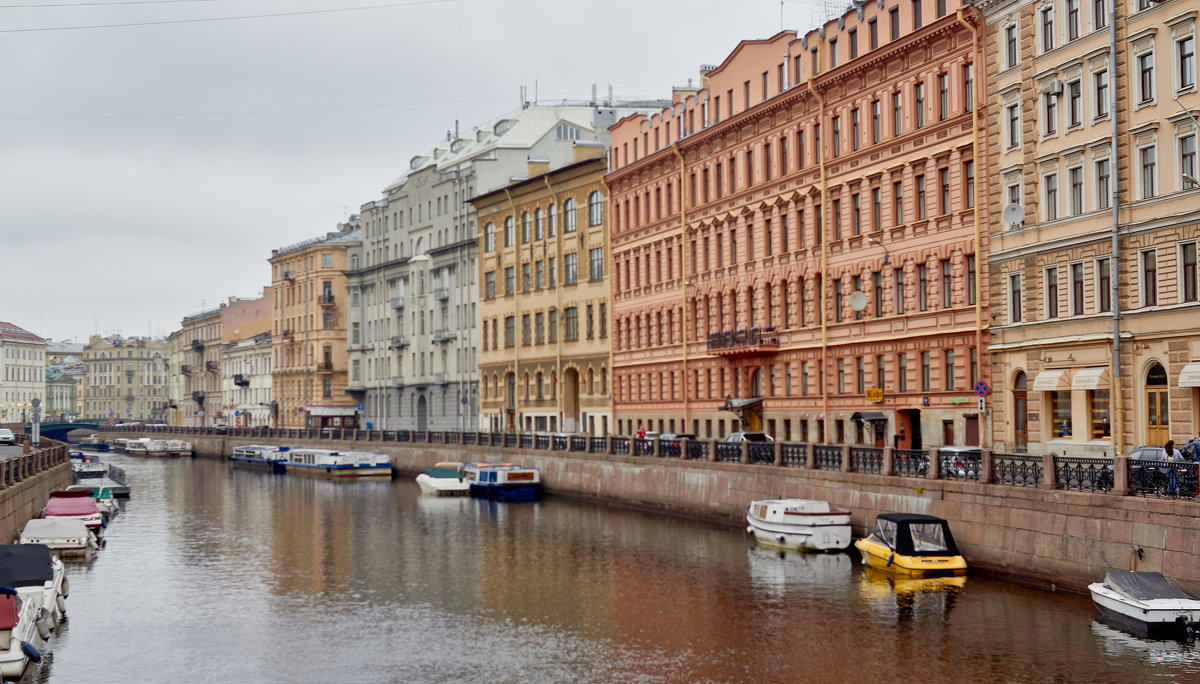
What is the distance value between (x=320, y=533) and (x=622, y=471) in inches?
528

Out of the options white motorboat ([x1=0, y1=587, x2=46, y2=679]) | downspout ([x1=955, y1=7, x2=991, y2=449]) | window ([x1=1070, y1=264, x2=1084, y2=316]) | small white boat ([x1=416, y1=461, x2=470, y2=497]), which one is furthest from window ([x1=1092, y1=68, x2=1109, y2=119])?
small white boat ([x1=416, y1=461, x2=470, y2=497])

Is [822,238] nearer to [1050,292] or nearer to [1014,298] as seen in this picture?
[1014,298]

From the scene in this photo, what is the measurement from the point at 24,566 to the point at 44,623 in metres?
1.71

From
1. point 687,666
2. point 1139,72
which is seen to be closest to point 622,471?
point 1139,72

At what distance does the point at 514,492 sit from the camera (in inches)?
2785

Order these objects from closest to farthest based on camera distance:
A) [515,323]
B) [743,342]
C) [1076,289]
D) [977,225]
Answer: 1. [1076,289]
2. [977,225]
3. [743,342]
4. [515,323]

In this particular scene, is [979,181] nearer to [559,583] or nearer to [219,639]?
[559,583]

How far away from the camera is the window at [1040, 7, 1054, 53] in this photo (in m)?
45.7

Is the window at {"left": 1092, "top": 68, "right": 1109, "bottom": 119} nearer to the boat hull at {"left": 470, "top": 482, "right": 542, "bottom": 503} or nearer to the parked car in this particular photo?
the parked car

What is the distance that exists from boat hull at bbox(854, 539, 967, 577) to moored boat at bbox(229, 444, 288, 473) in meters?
72.2

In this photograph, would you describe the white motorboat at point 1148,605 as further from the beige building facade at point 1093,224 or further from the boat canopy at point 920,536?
the beige building facade at point 1093,224

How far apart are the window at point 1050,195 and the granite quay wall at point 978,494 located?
9481mm

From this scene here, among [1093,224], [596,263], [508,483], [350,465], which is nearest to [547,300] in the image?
[596,263]

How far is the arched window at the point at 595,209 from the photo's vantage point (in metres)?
84.9
